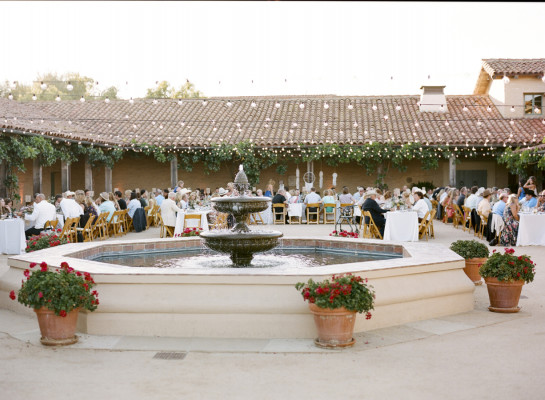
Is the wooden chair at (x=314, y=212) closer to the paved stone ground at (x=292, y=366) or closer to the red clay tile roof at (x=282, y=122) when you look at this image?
the red clay tile roof at (x=282, y=122)

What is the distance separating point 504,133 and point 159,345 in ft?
69.2

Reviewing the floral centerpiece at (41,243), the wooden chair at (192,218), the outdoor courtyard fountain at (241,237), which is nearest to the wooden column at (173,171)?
the wooden chair at (192,218)

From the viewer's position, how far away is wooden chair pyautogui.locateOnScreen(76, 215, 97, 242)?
1307 centimetres

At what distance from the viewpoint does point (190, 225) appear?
47.7 ft

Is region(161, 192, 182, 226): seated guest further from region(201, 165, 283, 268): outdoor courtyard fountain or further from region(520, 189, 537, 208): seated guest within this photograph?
region(520, 189, 537, 208): seated guest

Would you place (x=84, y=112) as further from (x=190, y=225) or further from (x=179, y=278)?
(x=179, y=278)

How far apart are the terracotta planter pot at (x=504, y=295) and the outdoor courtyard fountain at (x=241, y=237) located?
8.27ft

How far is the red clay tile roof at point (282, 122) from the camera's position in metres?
23.3

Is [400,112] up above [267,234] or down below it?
above

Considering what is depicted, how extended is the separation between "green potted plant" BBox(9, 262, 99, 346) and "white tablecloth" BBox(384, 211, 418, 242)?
8.67 meters

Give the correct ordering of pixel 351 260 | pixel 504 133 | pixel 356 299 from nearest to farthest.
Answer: pixel 356 299
pixel 351 260
pixel 504 133

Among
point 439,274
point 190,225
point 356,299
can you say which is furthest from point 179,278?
point 190,225

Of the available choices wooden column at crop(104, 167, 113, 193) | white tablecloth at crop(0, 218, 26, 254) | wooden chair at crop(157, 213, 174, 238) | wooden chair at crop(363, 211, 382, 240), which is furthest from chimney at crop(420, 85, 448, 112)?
white tablecloth at crop(0, 218, 26, 254)

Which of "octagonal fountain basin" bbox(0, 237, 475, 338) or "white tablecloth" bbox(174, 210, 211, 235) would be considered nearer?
"octagonal fountain basin" bbox(0, 237, 475, 338)
